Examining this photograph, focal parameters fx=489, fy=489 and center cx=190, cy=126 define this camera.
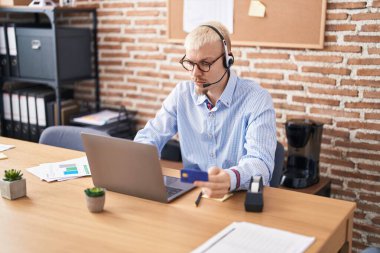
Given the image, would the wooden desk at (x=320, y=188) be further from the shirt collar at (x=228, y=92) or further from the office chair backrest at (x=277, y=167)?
the shirt collar at (x=228, y=92)

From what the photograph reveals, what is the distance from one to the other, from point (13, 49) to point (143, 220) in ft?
8.24

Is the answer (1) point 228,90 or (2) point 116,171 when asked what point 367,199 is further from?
(2) point 116,171

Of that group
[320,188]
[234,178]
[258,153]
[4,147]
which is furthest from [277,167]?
[4,147]

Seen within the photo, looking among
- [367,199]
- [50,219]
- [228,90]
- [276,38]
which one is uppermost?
[276,38]

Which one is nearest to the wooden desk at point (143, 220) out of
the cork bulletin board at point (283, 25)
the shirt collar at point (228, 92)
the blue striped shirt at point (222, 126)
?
the blue striped shirt at point (222, 126)

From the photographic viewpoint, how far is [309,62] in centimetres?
295

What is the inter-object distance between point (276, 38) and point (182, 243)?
1912 mm

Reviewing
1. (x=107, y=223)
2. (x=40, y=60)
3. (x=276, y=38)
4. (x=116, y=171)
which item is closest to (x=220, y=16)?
(x=276, y=38)

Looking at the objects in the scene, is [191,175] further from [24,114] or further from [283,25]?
[24,114]

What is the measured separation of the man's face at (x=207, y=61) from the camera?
1998 millimetres

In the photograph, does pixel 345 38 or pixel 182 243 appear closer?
pixel 182 243

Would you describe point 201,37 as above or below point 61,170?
above

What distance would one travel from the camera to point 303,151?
2.82 m

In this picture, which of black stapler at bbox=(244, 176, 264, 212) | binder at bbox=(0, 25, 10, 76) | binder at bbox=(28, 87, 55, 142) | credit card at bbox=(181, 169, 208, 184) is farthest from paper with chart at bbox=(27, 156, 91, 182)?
binder at bbox=(0, 25, 10, 76)
